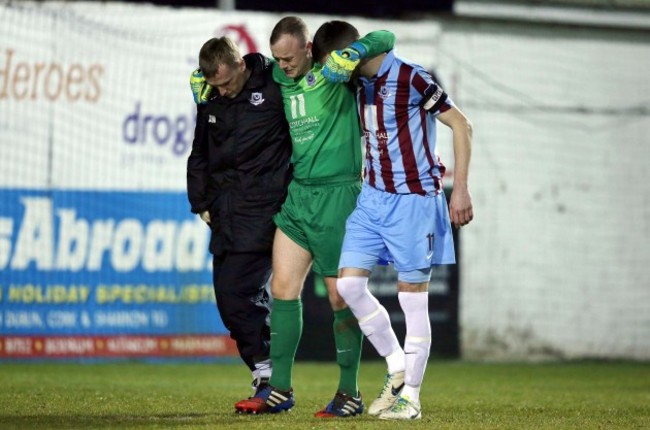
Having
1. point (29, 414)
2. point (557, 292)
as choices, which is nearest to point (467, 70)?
point (557, 292)

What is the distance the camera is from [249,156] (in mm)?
7305

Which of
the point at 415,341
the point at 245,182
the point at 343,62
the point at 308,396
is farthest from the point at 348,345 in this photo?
the point at 308,396

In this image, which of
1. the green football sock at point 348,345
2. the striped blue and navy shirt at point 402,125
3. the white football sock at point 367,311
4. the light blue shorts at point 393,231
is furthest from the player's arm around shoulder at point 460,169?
the green football sock at point 348,345

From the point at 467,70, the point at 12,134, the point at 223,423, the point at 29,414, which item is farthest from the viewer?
the point at 467,70

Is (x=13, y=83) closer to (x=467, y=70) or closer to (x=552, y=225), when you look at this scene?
(x=467, y=70)

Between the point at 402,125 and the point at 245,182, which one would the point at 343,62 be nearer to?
the point at 402,125

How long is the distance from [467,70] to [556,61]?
1220 mm

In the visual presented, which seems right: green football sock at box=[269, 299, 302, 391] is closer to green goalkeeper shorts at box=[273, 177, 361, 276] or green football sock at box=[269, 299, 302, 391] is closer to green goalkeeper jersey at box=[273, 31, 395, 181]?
green goalkeeper shorts at box=[273, 177, 361, 276]

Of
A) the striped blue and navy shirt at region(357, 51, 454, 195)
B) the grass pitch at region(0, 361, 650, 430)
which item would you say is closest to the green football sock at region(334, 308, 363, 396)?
the grass pitch at region(0, 361, 650, 430)

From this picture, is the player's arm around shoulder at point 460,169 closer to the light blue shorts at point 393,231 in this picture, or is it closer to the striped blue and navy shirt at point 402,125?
the striped blue and navy shirt at point 402,125

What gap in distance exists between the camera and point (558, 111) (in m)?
15.7

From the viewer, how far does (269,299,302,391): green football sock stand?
23.6ft

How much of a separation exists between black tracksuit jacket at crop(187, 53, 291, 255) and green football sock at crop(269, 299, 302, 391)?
14.2 inches

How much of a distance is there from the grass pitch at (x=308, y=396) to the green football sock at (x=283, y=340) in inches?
7.9
